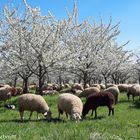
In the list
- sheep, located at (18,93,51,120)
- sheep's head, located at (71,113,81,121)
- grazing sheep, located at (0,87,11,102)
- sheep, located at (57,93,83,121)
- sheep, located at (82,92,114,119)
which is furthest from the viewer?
grazing sheep, located at (0,87,11,102)

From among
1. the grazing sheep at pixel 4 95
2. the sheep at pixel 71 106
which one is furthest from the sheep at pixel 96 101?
the grazing sheep at pixel 4 95

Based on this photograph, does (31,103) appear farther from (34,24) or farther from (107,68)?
(107,68)

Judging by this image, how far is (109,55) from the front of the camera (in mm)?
39438

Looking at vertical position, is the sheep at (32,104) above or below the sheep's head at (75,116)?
above

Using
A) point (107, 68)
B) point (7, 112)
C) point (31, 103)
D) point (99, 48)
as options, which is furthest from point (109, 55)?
point (31, 103)

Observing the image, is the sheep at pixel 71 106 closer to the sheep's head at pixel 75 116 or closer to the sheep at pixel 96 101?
the sheep's head at pixel 75 116

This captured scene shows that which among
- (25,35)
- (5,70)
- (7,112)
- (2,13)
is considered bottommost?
(7,112)

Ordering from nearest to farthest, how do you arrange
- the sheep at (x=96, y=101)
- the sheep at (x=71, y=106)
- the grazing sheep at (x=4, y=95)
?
the sheep at (x=71, y=106) → the sheep at (x=96, y=101) → the grazing sheep at (x=4, y=95)

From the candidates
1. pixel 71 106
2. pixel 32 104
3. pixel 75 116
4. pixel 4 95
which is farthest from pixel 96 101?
pixel 4 95

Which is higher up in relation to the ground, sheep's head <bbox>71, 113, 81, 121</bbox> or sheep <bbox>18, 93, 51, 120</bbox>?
sheep <bbox>18, 93, 51, 120</bbox>

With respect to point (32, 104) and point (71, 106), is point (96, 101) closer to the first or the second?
point (71, 106)

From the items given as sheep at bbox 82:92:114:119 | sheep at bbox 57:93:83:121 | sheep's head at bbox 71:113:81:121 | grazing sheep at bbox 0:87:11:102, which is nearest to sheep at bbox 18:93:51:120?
sheep at bbox 57:93:83:121

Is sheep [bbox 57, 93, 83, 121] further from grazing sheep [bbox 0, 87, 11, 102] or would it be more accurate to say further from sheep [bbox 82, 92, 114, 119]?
grazing sheep [bbox 0, 87, 11, 102]

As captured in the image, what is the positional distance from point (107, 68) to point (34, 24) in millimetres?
18080
